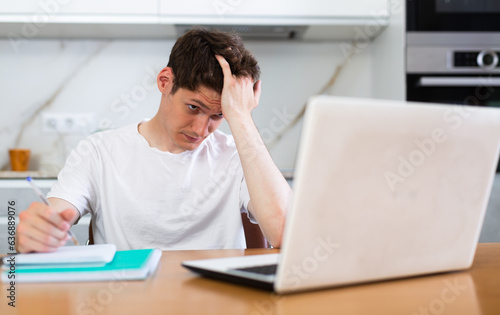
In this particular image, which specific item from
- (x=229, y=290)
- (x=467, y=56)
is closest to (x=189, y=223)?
(x=229, y=290)

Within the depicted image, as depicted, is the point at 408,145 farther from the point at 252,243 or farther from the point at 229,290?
the point at 252,243

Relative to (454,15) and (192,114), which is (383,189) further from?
(454,15)

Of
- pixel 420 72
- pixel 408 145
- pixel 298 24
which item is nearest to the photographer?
pixel 408 145

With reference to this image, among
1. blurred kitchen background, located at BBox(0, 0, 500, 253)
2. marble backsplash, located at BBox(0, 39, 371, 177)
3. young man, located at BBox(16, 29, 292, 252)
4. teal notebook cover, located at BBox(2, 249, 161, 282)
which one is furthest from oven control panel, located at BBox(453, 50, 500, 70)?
teal notebook cover, located at BBox(2, 249, 161, 282)

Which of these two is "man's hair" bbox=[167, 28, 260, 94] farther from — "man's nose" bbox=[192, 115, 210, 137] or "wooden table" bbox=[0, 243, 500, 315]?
"wooden table" bbox=[0, 243, 500, 315]

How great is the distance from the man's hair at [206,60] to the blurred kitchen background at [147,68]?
3.01 ft

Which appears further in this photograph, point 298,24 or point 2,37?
point 2,37

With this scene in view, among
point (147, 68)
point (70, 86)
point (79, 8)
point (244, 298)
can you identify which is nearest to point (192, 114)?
point (244, 298)

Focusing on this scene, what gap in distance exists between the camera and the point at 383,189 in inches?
23.4

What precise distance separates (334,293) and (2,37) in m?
2.46

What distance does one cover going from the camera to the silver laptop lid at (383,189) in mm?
538

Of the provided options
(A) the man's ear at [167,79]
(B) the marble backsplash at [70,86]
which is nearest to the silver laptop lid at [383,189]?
(A) the man's ear at [167,79]

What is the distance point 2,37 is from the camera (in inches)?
99.5

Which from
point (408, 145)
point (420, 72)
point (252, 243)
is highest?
point (408, 145)
